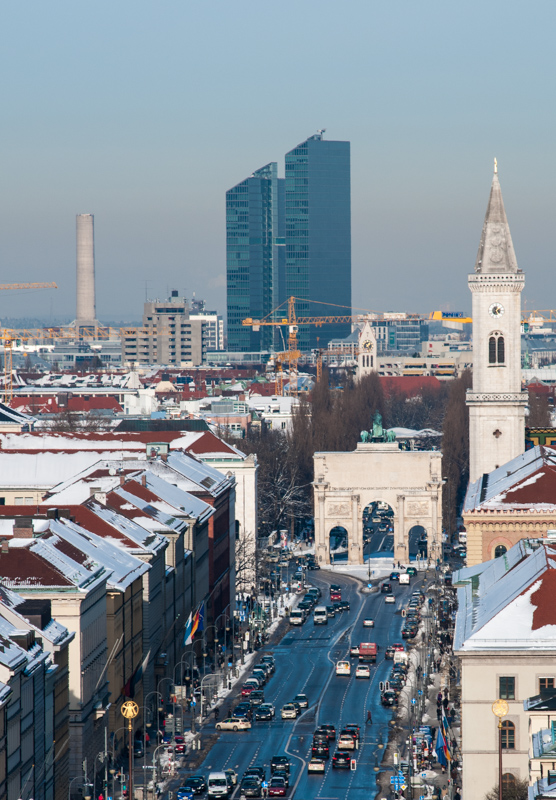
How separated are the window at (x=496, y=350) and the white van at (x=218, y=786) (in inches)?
2453

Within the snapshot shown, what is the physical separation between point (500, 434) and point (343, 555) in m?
31.2

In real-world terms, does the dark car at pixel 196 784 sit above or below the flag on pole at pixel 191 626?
below

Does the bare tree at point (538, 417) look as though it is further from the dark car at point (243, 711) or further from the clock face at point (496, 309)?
the dark car at point (243, 711)

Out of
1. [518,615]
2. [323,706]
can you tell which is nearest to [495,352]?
[323,706]

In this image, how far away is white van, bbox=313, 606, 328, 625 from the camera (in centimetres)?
11544

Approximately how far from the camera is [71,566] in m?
71.7

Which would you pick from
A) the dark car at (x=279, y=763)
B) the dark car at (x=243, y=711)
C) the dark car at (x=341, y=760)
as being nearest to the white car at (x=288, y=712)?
the dark car at (x=243, y=711)

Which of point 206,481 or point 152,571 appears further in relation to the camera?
point 206,481

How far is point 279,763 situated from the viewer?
73.8 meters

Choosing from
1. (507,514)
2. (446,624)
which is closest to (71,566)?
(507,514)

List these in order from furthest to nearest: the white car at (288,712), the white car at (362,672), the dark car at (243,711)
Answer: the white car at (362,672) → the white car at (288,712) → the dark car at (243,711)

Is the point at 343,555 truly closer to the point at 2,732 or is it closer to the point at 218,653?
the point at 218,653

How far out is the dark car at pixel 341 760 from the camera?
74.8 metres

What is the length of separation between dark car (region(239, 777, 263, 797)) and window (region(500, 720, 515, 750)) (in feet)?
35.7
